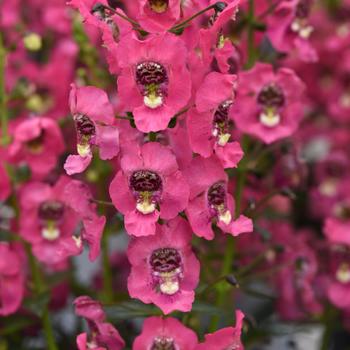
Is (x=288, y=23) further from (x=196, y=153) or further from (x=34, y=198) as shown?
(x=34, y=198)

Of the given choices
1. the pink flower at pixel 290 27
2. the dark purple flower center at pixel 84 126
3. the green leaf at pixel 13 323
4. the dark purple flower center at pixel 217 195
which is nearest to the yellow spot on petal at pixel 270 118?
the pink flower at pixel 290 27

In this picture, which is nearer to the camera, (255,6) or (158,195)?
(158,195)

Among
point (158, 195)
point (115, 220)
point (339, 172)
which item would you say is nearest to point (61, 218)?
point (115, 220)

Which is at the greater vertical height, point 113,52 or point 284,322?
point 113,52

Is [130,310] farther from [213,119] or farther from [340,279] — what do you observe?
[340,279]

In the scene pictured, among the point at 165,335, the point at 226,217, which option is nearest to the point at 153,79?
the point at 226,217

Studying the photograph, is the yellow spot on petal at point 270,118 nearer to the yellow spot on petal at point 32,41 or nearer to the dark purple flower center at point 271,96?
the dark purple flower center at point 271,96
